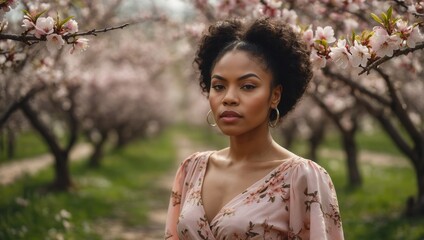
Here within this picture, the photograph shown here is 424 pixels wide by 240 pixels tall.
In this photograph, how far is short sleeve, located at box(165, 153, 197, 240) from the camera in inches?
112

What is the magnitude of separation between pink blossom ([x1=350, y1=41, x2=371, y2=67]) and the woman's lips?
33.0 inches

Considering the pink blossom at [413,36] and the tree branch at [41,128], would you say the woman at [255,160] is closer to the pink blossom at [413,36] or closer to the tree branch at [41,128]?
the pink blossom at [413,36]

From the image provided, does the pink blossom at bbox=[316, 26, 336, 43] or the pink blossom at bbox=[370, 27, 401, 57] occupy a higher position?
the pink blossom at bbox=[316, 26, 336, 43]

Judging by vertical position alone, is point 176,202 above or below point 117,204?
below

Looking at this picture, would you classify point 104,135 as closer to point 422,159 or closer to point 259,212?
point 422,159

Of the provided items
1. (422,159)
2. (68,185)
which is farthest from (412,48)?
(68,185)

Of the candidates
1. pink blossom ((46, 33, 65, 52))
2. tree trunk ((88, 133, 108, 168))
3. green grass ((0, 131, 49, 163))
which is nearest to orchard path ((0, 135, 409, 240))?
green grass ((0, 131, 49, 163))

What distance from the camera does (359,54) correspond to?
9.69 ft

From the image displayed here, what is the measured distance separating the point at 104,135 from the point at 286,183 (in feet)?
48.5

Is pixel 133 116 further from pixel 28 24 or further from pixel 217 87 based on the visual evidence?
pixel 217 87

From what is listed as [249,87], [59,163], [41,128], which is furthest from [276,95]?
[59,163]

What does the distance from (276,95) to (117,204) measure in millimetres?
8412

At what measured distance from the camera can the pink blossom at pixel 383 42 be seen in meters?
2.95

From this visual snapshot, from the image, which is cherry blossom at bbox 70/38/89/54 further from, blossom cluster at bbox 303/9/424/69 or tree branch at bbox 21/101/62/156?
tree branch at bbox 21/101/62/156
